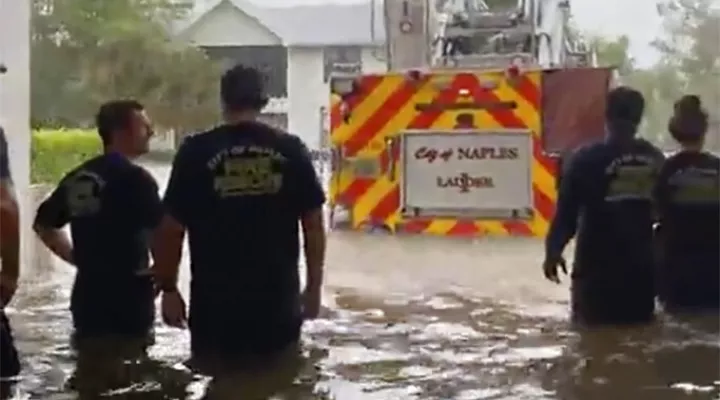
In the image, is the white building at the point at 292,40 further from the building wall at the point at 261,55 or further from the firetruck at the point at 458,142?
the firetruck at the point at 458,142

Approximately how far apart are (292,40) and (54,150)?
492cm

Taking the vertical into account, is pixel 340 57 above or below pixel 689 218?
above

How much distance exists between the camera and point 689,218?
17.7 ft

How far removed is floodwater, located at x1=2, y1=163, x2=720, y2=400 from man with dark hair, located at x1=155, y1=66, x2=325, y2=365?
0.24 metres

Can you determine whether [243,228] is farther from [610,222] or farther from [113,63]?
[113,63]

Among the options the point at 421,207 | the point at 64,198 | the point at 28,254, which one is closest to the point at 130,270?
the point at 64,198

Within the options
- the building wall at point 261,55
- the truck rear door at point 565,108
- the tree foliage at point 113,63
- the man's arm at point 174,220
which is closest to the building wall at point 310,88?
the building wall at point 261,55

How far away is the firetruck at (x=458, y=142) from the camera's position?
10.0 metres

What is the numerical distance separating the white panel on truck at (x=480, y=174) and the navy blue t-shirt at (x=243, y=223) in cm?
565

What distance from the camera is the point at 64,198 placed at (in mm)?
4898

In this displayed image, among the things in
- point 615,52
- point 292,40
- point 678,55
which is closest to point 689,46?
point 678,55

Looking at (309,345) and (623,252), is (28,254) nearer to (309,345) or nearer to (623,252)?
(309,345)

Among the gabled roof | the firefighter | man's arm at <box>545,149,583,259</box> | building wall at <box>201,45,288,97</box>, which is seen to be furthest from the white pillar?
the gabled roof

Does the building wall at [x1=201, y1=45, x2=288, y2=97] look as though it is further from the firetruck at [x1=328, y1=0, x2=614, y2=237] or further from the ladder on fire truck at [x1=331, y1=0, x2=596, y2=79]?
the firetruck at [x1=328, y1=0, x2=614, y2=237]
